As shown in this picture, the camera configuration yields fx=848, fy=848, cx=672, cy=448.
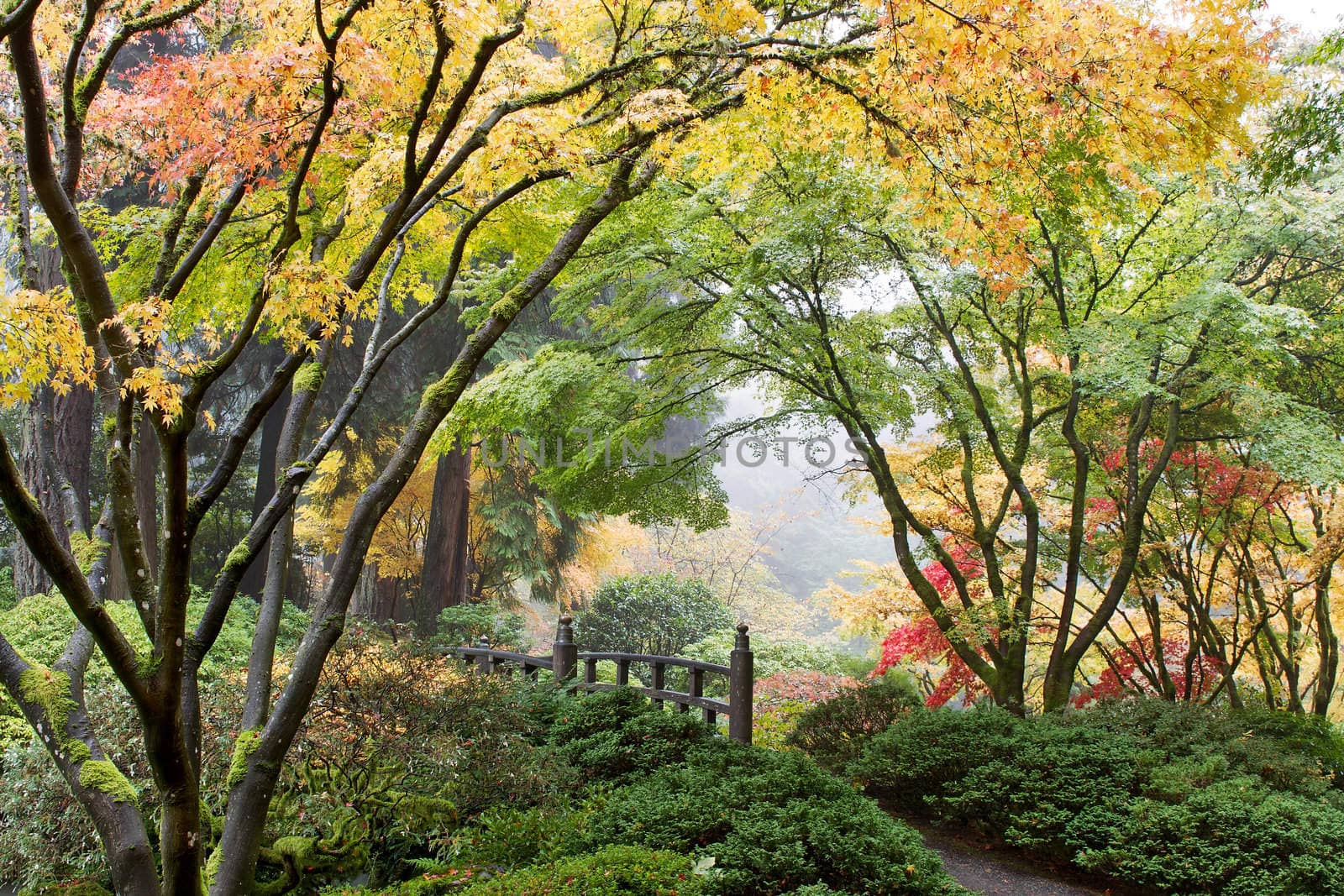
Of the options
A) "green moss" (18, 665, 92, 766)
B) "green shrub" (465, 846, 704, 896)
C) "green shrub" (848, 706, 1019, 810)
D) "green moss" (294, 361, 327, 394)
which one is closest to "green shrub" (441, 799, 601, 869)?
"green shrub" (465, 846, 704, 896)

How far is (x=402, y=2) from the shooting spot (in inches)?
115

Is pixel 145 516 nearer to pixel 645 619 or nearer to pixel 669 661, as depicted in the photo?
pixel 669 661

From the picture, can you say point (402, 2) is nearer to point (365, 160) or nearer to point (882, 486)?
point (365, 160)

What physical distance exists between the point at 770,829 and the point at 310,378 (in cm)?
264

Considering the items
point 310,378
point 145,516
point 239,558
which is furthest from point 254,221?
point 145,516

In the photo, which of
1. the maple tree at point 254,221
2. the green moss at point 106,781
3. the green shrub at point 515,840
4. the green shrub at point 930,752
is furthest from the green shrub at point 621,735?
the green moss at point 106,781

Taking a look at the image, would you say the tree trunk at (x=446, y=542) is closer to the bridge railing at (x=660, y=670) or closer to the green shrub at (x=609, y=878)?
the bridge railing at (x=660, y=670)

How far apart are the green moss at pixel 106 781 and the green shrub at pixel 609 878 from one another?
1155mm

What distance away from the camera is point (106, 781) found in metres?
2.57

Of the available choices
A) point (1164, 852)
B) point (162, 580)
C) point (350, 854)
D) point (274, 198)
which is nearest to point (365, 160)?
point (274, 198)

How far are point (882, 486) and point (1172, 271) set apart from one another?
2.74 meters

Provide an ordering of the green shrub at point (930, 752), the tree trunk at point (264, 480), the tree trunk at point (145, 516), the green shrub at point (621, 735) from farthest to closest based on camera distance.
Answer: the tree trunk at point (264, 480) → the tree trunk at point (145, 516) → the green shrub at point (930, 752) → the green shrub at point (621, 735)

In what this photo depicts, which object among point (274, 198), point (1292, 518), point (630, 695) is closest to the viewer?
point (274, 198)

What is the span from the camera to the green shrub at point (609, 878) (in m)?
2.93
